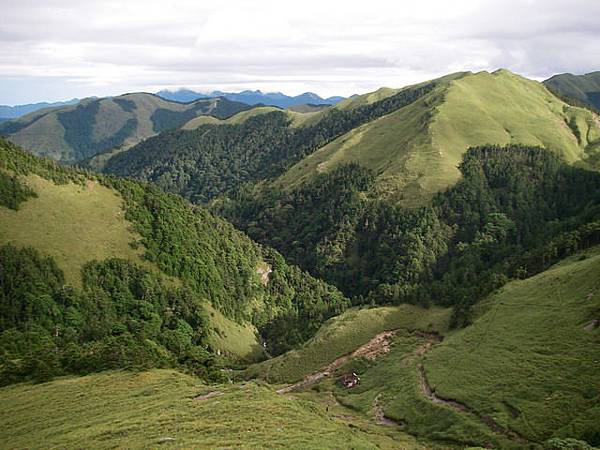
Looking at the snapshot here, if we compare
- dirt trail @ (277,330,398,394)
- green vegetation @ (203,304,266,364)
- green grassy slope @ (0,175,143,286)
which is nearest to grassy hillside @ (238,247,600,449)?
dirt trail @ (277,330,398,394)

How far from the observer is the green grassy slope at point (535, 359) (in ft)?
216

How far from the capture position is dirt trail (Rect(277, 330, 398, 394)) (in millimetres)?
110000

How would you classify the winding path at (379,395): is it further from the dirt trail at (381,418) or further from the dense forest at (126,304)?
the dense forest at (126,304)

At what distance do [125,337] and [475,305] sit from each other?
278 feet

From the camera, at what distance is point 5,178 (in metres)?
158

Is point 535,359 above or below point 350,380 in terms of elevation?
above

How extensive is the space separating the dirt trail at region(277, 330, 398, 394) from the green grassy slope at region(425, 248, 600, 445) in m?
17.9

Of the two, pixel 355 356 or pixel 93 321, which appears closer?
pixel 355 356

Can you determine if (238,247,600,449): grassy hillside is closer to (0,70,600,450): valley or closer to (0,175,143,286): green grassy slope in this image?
(0,70,600,450): valley

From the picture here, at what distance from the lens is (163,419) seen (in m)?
56.9

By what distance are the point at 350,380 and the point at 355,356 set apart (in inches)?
490

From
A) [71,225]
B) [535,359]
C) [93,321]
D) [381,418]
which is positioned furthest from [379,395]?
[71,225]

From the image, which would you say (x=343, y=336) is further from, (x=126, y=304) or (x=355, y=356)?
(x=126, y=304)

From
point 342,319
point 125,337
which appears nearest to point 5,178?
point 125,337
